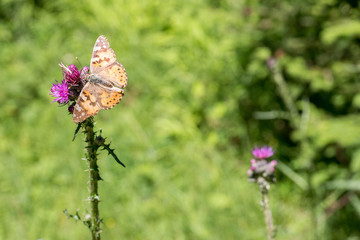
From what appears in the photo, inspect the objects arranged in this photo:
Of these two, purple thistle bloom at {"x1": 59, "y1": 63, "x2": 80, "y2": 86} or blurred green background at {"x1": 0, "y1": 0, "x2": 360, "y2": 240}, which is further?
blurred green background at {"x1": 0, "y1": 0, "x2": 360, "y2": 240}

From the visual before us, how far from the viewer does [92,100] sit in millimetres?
1384

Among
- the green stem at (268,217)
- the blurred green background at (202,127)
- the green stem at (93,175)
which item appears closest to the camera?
the green stem at (93,175)

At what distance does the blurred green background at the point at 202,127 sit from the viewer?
3.49 m

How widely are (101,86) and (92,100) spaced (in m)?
0.11

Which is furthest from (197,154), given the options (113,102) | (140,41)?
(113,102)

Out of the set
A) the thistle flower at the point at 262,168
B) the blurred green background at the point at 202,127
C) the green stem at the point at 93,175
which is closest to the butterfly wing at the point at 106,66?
the green stem at the point at 93,175

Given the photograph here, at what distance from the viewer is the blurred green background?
3488 mm

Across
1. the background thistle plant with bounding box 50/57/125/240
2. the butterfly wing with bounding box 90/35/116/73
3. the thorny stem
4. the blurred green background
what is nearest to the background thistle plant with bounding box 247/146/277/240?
the thorny stem

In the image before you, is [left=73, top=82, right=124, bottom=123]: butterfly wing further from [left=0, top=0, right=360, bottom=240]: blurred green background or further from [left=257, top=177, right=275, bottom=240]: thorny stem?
[left=0, top=0, right=360, bottom=240]: blurred green background

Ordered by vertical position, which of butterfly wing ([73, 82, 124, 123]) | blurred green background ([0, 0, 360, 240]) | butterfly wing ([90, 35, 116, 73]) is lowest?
butterfly wing ([73, 82, 124, 123])

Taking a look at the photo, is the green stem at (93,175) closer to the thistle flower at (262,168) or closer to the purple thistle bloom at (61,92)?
the purple thistle bloom at (61,92)

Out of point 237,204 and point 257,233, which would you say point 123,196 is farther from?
point 257,233

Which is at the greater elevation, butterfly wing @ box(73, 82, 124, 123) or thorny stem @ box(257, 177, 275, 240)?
butterfly wing @ box(73, 82, 124, 123)

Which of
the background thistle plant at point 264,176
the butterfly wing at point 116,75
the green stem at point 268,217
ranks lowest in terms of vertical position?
the green stem at point 268,217
